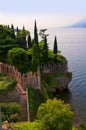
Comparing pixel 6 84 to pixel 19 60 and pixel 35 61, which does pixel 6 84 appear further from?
pixel 19 60

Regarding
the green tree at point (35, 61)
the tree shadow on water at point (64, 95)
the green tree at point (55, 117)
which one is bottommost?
the tree shadow on water at point (64, 95)

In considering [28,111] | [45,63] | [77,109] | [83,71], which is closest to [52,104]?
[28,111]

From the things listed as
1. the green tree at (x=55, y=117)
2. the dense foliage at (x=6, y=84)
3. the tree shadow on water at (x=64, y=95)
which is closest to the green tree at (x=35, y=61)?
the dense foliage at (x=6, y=84)

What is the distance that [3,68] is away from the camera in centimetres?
6731

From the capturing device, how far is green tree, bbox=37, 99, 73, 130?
125 feet

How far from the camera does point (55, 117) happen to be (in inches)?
1497

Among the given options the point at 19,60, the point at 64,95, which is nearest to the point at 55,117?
the point at 19,60

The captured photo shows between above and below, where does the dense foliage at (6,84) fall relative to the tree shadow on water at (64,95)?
above

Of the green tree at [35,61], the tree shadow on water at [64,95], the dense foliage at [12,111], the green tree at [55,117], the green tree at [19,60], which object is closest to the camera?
the green tree at [55,117]

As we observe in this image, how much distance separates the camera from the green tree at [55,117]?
125ft

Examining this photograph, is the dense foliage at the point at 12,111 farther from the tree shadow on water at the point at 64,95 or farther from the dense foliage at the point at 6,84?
the tree shadow on water at the point at 64,95

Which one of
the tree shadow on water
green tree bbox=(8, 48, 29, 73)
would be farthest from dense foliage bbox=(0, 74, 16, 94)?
the tree shadow on water

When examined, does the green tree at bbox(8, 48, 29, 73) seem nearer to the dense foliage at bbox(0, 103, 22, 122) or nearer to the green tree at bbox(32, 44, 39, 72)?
the green tree at bbox(32, 44, 39, 72)

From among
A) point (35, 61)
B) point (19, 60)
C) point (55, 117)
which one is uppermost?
point (35, 61)
